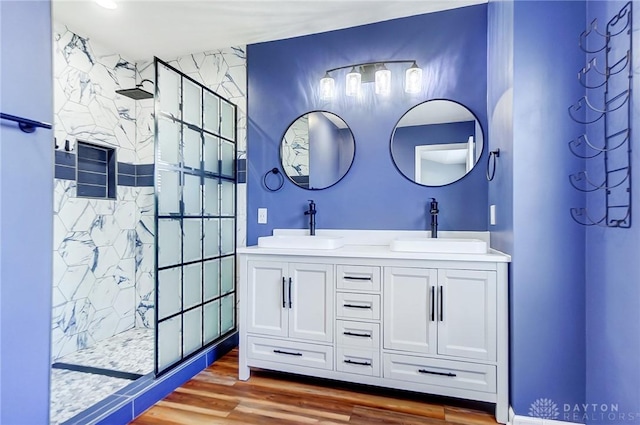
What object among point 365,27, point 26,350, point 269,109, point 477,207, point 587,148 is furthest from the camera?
point 269,109

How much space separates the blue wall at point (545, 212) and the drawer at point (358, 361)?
73 centimetres

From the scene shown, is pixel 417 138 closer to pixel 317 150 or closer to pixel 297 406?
pixel 317 150

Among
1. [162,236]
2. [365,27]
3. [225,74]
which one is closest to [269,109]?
[225,74]

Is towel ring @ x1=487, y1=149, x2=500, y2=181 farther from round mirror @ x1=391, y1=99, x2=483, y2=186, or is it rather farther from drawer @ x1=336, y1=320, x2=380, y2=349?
drawer @ x1=336, y1=320, x2=380, y2=349

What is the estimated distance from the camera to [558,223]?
164 centimetres

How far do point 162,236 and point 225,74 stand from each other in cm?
162

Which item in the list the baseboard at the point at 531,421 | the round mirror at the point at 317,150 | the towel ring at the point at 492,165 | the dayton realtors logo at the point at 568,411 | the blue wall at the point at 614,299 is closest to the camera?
the blue wall at the point at 614,299

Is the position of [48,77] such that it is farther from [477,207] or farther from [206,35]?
[477,207]

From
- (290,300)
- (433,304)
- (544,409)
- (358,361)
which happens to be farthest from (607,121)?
(290,300)

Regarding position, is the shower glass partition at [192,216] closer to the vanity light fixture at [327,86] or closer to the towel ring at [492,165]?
the vanity light fixture at [327,86]

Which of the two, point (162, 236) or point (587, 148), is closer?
point (587, 148)

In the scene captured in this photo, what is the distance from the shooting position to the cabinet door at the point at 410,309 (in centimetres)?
190

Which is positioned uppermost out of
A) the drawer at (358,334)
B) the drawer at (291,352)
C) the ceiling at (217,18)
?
the ceiling at (217,18)

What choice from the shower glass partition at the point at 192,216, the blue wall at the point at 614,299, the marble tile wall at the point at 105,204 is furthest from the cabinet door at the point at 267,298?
the blue wall at the point at 614,299
